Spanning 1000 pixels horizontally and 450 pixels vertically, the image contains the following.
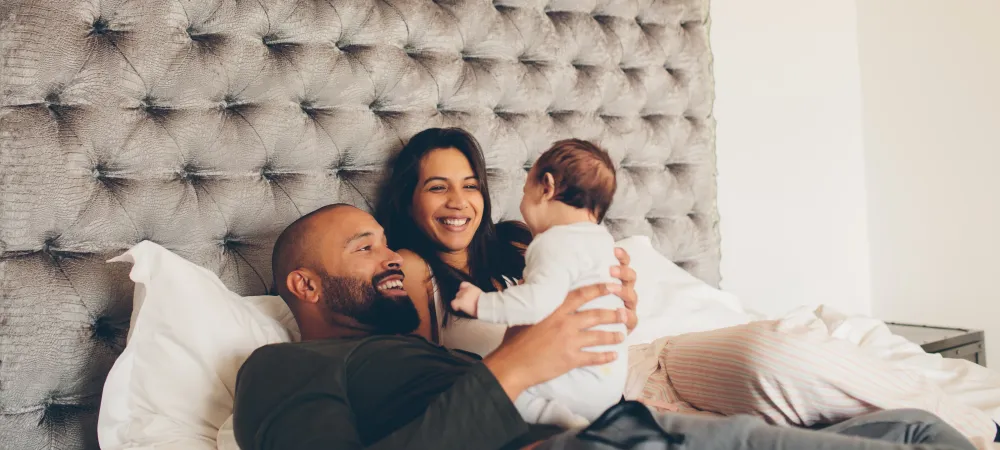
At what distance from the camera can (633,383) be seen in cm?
170

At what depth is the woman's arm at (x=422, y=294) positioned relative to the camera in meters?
1.82

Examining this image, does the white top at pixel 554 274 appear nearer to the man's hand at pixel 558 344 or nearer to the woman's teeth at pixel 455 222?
the man's hand at pixel 558 344

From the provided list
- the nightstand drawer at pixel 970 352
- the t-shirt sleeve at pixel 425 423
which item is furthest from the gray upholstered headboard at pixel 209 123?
the nightstand drawer at pixel 970 352

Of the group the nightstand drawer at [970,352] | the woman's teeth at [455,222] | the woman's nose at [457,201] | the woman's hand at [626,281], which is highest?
the woman's nose at [457,201]

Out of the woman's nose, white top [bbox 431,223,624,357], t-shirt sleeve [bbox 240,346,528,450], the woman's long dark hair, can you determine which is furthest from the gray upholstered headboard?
white top [bbox 431,223,624,357]

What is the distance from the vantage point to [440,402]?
1.16 meters

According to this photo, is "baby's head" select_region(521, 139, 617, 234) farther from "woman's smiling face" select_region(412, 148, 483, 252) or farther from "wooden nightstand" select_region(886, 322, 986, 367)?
"wooden nightstand" select_region(886, 322, 986, 367)

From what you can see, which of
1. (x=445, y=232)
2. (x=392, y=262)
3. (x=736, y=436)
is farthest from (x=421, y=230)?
(x=736, y=436)

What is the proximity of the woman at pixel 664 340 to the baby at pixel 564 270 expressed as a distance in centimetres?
8

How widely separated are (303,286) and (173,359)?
0.94 feet

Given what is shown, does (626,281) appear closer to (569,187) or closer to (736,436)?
(569,187)

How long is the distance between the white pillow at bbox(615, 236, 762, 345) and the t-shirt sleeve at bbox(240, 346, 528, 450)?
0.92 metres

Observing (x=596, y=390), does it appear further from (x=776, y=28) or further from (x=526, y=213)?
(x=776, y=28)

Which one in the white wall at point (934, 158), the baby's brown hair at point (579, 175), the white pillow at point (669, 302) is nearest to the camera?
the baby's brown hair at point (579, 175)
